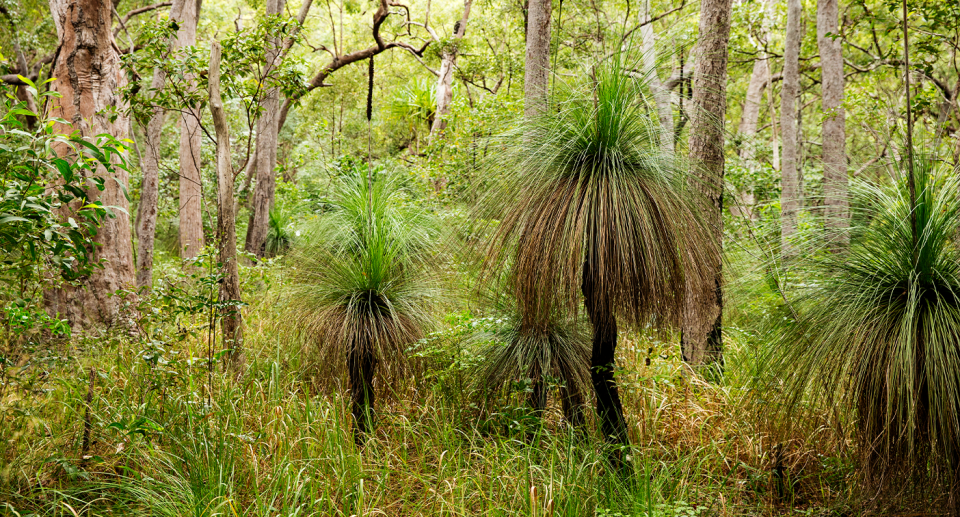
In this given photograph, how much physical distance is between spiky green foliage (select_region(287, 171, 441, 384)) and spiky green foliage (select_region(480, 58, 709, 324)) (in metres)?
1.09

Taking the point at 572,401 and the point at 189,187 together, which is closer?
the point at 572,401

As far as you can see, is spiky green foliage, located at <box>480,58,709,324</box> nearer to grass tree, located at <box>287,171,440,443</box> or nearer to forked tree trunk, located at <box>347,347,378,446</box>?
grass tree, located at <box>287,171,440,443</box>

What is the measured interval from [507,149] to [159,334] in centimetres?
237

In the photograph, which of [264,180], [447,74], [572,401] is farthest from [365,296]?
[447,74]

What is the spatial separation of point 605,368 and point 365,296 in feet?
5.29

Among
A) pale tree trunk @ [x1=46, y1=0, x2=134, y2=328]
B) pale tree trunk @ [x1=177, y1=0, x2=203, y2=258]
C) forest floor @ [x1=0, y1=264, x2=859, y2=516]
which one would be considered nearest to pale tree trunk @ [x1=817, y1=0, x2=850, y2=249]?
forest floor @ [x1=0, y1=264, x2=859, y2=516]

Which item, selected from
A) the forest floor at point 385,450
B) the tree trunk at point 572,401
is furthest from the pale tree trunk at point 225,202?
the tree trunk at point 572,401

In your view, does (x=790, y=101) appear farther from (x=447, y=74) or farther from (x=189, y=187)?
(x=189, y=187)

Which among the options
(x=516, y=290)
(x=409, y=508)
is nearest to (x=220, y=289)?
(x=409, y=508)

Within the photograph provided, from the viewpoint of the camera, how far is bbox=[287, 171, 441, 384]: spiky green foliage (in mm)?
3816

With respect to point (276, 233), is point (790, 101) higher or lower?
higher

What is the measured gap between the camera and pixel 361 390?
13.1 feet

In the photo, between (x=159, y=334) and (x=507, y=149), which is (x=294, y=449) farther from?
(x=507, y=149)

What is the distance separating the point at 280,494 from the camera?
3105 millimetres
